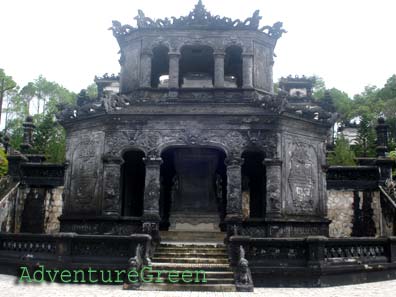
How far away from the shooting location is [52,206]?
1905cm

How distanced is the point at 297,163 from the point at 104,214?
6417mm

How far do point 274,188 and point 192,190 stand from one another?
4065 mm

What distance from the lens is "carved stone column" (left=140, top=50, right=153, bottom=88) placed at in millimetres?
16594

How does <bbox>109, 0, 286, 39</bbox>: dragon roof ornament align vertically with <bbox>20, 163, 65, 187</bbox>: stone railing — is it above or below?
above

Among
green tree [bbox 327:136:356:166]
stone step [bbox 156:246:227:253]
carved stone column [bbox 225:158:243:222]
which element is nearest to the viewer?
stone step [bbox 156:246:227:253]

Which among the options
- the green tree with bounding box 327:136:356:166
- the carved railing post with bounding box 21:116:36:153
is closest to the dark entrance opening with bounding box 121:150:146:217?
the carved railing post with bounding box 21:116:36:153

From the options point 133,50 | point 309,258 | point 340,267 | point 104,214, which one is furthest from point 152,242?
point 133,50

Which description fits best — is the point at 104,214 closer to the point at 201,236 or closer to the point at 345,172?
the point at 201,236

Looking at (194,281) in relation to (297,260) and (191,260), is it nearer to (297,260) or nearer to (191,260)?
(191,260)

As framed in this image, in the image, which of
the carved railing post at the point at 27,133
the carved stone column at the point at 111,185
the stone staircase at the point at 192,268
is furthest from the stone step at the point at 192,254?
the carved railing post at the point at 27,133

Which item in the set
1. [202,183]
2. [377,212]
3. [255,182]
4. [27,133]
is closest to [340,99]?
[377,212]

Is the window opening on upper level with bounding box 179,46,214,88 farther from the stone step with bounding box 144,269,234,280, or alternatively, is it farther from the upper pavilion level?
the stone step with bounding box 144,269,234,280

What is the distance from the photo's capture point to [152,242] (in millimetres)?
12641

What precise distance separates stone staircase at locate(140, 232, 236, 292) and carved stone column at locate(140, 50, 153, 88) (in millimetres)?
6362
